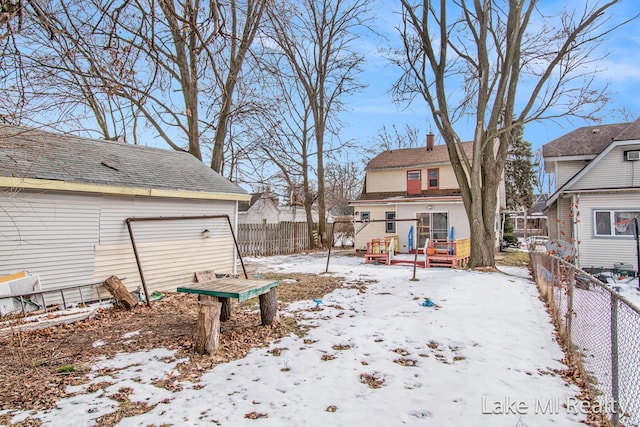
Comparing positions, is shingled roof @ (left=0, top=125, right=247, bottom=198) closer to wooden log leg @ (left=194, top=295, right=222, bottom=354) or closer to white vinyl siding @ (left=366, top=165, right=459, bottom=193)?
wooden log leg @ (left=194, top=295, right=222, bottom=354)

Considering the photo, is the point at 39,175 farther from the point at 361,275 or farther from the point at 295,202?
the point at 295,202

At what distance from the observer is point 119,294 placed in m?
6.75

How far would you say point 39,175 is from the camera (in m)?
6.37

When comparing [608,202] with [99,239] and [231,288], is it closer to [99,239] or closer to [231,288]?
[231,288]

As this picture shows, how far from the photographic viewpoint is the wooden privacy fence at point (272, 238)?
17375 mm

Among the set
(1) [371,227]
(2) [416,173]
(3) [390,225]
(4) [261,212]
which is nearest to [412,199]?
(3) [390,225]

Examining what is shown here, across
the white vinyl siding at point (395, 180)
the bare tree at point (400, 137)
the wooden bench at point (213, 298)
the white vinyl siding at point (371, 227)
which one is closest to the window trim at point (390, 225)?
the white vinyl siding at point (371, 227)

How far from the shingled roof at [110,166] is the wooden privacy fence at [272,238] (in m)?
6.31

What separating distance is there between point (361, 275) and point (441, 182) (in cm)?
1014

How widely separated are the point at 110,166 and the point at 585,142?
19.3m

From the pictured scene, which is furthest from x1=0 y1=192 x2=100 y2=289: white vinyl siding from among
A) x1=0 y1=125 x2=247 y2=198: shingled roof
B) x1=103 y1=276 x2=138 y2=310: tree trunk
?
x1=103 y1=276 x2=138 y2=310: tree trunk

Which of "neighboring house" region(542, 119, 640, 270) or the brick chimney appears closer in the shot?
"neighboring house" region(542, 119, 640, 270)

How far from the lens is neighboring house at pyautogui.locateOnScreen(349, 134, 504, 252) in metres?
17.5

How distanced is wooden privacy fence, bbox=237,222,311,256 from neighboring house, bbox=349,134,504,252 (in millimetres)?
3261
